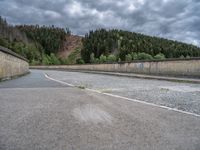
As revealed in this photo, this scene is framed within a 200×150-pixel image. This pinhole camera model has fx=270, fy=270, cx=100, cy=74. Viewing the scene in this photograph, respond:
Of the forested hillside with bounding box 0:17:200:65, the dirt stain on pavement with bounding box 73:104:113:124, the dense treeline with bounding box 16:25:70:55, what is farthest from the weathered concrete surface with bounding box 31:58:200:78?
the dense treeline with bounding box 16:25:70:55

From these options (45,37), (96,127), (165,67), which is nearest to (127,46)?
(45,37)

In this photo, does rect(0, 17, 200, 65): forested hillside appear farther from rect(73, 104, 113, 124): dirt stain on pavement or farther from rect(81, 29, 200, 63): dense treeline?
rect(73, 104, 113, 124): dirt stain on pavement

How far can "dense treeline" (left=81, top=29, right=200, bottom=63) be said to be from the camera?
120m

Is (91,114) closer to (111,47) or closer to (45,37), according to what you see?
(111,47)

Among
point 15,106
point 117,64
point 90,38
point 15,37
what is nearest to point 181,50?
point 90,38

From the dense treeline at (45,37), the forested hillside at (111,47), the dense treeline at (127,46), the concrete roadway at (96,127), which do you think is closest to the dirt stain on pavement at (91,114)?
the concrete roadway at (96,127)

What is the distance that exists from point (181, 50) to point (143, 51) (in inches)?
712

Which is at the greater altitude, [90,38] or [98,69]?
[90,38]

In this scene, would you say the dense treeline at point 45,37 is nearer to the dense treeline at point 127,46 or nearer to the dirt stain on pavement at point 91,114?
the dense treeline at point 127,46

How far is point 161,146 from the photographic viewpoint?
412cm

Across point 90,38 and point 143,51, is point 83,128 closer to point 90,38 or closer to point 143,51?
point 143,51

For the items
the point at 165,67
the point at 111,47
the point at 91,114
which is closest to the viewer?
the point at 91,114

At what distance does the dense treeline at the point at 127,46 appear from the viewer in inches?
4732

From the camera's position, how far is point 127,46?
125 meters
